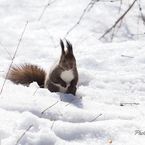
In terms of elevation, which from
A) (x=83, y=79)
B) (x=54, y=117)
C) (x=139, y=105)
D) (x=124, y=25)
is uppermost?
(x=54, y=117)

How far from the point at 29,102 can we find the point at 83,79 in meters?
1.36

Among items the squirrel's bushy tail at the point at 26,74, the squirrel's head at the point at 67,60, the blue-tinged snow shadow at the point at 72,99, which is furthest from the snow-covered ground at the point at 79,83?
the squirrel's head at the point at 67,60

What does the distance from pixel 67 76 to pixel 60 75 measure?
81 millimetres

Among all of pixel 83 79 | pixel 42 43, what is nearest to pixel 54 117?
pixel 83 79

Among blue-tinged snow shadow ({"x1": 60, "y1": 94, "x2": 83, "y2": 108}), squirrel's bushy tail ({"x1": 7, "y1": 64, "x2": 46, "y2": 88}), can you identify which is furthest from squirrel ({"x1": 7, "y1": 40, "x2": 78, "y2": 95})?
blue-tinged snow shadow ({"x1": 60, "y1": 94, "x2": 83, "y2": 108})

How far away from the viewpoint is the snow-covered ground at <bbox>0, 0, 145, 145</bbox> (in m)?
2.45

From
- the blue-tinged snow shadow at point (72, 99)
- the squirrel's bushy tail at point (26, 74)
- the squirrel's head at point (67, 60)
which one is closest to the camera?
the blue-tinged snow shadow at point (72, 99)

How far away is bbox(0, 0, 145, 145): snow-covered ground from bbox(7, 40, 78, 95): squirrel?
143mm

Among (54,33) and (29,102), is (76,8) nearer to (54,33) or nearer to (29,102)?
(54,33)

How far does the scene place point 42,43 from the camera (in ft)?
17.4

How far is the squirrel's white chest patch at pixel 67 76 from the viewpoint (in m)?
3.69

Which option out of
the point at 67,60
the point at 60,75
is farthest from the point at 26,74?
the point at 67,60

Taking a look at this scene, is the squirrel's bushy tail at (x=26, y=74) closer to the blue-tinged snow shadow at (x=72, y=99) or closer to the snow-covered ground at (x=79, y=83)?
the snow-covered ground at (x=79, y=83)

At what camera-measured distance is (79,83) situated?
4098 mm
